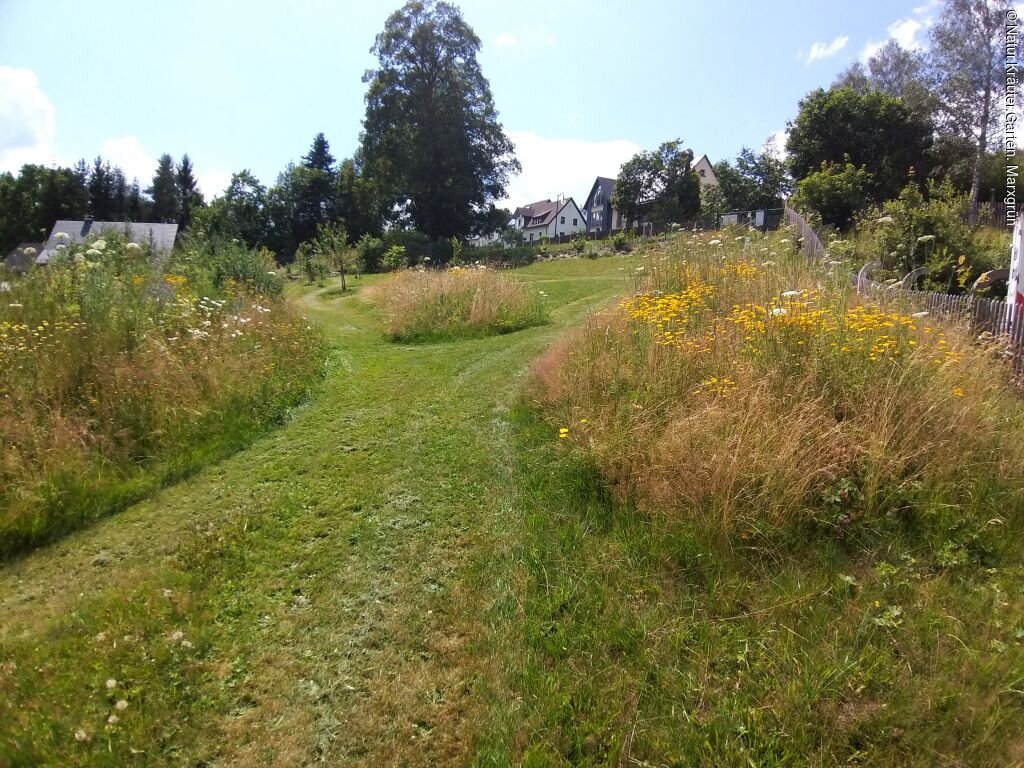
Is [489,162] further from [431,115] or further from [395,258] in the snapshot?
[395,258]

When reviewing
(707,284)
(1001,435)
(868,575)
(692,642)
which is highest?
(707,284)

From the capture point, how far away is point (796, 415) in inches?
147

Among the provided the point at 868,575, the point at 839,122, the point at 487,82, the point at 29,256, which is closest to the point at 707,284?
the point at 868,575

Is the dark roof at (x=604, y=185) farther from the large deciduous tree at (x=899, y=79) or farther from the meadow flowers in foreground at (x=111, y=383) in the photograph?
the meadow flowers in foreground at (x=111, y=383)

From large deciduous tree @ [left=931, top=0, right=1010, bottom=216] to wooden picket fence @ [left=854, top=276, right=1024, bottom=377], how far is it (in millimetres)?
19972

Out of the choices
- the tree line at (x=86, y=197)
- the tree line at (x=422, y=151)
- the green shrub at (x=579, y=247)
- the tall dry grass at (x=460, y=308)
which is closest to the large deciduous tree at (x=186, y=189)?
the tree line at (x=86, y=197)

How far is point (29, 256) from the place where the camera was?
6.35 metres

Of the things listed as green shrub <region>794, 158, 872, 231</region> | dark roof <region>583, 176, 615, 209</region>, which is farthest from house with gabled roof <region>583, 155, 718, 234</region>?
green shrub <region>794, 158, 872, 231</region>

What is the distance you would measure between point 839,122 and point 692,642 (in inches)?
1250

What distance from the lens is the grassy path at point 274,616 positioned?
7.57 ft

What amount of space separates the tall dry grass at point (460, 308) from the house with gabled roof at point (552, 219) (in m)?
53.3

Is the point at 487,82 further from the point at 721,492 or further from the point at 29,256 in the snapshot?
the point at 721,492

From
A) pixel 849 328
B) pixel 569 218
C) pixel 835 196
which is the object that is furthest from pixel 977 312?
pixel 569 218

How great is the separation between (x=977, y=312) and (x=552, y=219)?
66.6m
